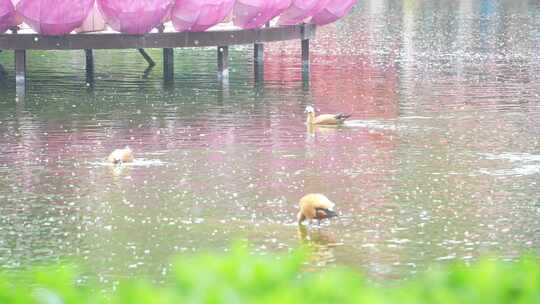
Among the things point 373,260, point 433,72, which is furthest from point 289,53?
point 373,260

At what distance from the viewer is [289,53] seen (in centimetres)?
4219

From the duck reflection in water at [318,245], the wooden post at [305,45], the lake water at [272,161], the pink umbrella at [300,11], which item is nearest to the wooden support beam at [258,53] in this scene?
the lake water at [272,161]

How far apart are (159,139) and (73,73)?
43.7 ft

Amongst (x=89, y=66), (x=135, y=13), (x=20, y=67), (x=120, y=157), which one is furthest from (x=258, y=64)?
(x=120, y=157)

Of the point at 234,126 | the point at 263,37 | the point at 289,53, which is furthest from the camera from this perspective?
the point at 289,53

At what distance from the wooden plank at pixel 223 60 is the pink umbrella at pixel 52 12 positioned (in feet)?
13.2

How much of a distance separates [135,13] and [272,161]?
9.64 m

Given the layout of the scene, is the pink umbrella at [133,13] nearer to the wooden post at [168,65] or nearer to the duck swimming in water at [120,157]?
the wooden post at [168,65]

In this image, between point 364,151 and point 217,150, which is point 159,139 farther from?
point 364,151

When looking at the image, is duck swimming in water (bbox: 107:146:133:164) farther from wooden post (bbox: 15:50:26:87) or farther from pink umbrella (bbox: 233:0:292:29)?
pink umbrella (bbox: 233:0:292:29)

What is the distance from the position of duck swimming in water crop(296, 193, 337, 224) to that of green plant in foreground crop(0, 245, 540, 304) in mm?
11489

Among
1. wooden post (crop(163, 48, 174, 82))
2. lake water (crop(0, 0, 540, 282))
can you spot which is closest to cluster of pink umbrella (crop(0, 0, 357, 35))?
lake water (crop(0, 0, 540, 282))

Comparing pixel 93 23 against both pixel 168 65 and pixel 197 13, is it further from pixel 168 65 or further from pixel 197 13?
pixel 168 65

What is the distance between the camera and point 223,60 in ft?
107
